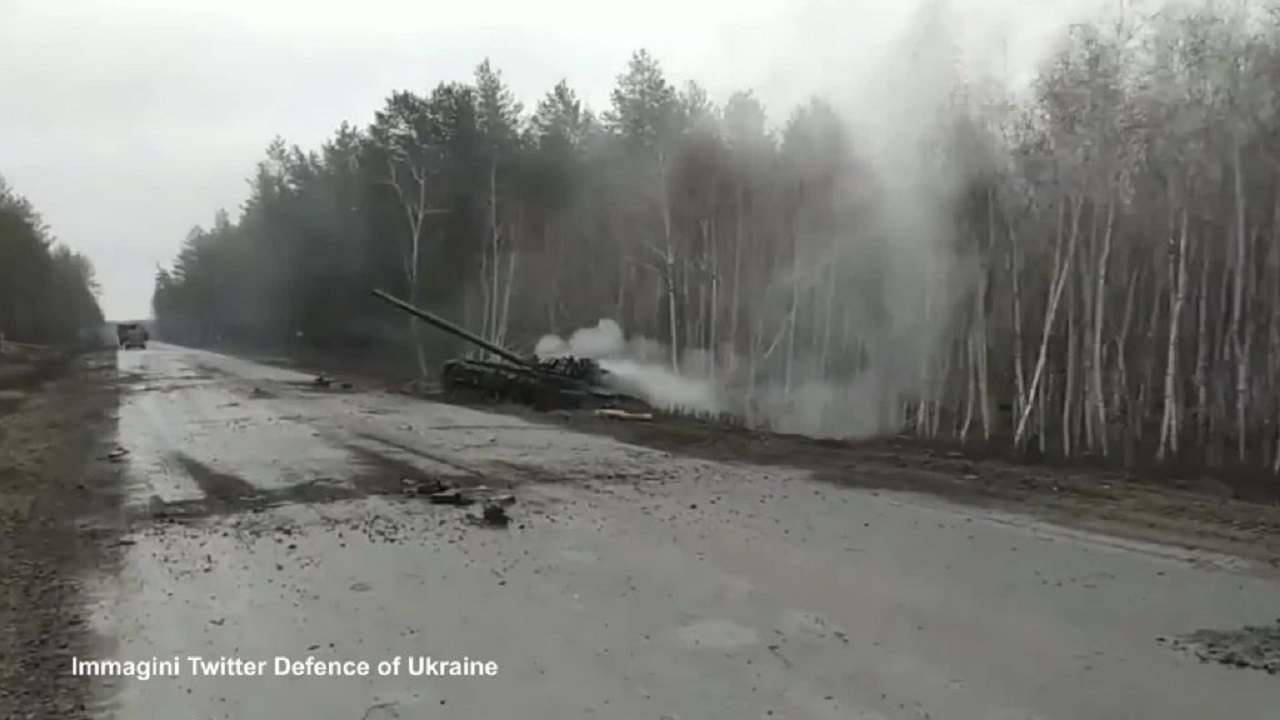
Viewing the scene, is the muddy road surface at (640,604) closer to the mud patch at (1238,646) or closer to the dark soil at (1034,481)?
the mud patch at (1238,646)

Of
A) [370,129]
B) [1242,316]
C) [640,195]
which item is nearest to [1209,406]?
[1242,316]

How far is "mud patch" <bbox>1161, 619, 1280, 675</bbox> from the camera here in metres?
4.79

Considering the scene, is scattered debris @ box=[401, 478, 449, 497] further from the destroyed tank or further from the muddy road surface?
the destroyed tank

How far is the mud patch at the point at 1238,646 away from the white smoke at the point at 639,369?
54.3ft

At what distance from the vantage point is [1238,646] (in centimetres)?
503

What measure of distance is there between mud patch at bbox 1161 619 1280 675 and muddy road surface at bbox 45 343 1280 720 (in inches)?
3.2

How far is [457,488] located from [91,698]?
17.8ft

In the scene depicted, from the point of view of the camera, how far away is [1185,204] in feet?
53.1

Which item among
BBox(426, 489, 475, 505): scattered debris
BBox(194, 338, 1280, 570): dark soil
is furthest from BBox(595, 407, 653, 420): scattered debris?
BBox(426, 489, 475, 505): scattered debris

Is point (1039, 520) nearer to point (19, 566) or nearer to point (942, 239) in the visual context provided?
point (19, 566)

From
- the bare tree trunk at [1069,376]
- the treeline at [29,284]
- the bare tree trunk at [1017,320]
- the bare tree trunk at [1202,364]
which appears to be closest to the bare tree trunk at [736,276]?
the bare tree trunk at [1017,320]

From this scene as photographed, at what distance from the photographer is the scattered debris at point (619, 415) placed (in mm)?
18266

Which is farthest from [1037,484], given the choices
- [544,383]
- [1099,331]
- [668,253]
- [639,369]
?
[668,253]

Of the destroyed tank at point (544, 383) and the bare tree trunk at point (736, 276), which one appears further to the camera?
the bare tree trunk at point (736, 276)
